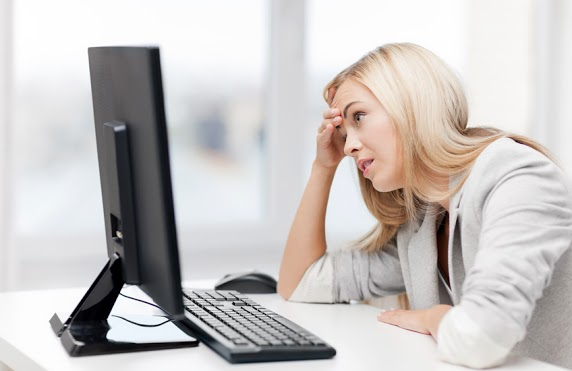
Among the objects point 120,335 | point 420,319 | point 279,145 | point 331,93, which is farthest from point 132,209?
point 279,145

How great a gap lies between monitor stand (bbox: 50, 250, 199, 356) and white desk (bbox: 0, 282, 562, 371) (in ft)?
0.05

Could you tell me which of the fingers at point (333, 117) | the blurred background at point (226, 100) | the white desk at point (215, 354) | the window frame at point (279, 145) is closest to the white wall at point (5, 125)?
the blurred background at point (226, 100)

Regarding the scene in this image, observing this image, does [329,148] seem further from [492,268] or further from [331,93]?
[492,268]

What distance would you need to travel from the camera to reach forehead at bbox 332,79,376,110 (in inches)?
61.0

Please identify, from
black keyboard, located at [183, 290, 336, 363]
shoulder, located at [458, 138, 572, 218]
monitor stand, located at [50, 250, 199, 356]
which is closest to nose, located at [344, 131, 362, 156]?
shoulder, located at [458, 138, 572, 218]

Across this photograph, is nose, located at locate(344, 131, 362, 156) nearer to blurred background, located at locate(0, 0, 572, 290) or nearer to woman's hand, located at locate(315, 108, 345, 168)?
woman's hand, located at locate(315, 108, 345, 168)

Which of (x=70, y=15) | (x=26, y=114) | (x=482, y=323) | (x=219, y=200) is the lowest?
(x=219, y=200)

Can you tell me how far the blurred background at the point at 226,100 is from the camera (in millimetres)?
2514

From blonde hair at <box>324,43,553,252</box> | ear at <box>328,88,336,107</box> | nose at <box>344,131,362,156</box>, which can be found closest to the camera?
blonde hair at <box>324,43,553,252</box>

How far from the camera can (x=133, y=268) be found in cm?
123

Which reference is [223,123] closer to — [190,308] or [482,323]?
[190,308]

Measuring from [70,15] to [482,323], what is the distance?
1848 millimetres

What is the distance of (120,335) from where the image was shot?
4.09 feet

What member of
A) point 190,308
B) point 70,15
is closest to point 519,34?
point 70,15
